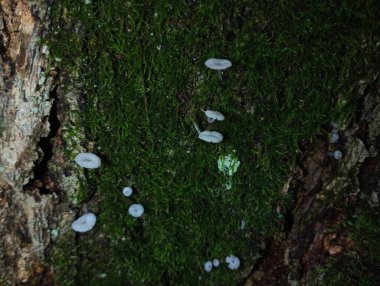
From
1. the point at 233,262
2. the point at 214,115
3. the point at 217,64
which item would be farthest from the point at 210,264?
the point at 217,64

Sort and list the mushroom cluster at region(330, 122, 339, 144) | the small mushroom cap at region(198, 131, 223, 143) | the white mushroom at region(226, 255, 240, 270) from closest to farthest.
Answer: the small mushroom cap at region(198, 131, 223, 143)
the mushroom cluster at region(330, 122, 339, 144)
the white mushroom at region(226, 255, 240, 270)

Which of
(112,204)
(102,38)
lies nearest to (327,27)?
(102,38)

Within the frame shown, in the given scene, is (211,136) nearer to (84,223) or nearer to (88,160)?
(88,160)

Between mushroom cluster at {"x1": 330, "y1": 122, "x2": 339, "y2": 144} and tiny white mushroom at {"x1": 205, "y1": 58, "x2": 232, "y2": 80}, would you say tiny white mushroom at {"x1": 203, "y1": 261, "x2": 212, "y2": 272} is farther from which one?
tiny white mushroom at {"x1": 205, "y1": 58, "x2": 232, "y2": 80}

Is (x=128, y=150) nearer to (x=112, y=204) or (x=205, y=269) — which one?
(x=112, y=204)

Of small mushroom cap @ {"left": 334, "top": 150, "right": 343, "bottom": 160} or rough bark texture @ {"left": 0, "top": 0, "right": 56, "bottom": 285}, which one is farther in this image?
small mushroom cap @ {"left": 334, "top": 150, "right": 343, "bottom": 160}

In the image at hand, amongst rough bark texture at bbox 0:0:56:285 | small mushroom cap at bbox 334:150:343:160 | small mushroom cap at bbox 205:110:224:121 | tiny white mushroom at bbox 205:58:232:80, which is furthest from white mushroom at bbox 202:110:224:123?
rough bark texture at bbox 0:0:56:285

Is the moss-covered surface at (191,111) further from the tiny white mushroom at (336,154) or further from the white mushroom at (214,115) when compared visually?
the tiny white mushroom at (336,154)
